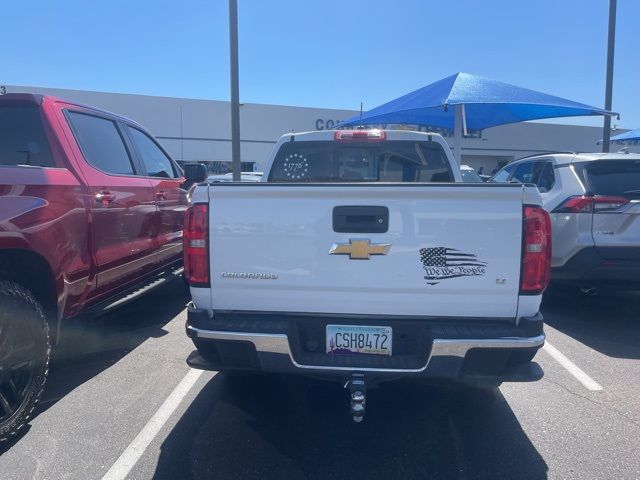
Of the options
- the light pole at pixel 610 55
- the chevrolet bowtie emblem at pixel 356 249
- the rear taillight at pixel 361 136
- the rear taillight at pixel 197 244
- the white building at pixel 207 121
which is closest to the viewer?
the chevrolet bowtie emblem at pixel 356 249

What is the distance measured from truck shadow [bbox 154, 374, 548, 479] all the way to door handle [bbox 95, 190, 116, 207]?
5.50 ft

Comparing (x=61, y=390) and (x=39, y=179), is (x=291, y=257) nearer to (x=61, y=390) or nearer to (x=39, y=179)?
(x=39, y=179)

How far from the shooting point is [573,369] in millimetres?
4391

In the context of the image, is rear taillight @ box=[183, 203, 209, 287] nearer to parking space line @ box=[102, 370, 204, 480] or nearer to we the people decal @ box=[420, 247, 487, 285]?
parking space line @ box=[102, 370, 204, 480]

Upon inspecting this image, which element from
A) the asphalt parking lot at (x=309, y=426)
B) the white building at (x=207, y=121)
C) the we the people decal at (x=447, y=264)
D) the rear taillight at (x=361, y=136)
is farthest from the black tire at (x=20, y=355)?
the white building at (x=207, y=121)

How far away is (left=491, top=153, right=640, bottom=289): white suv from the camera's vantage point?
5254 mm

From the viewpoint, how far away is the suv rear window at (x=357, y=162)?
4.75m

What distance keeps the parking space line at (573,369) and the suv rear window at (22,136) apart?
180 inches

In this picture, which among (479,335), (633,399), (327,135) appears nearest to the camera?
(479,335)

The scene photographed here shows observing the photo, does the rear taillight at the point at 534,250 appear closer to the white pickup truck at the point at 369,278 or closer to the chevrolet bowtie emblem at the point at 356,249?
the white pickup truck at the point at 369,278

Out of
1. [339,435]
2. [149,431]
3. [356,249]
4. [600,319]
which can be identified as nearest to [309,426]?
[339,435]

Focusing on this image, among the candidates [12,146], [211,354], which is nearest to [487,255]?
[211,354]

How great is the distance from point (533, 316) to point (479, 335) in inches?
14.1

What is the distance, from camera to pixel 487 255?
9.12 feet
